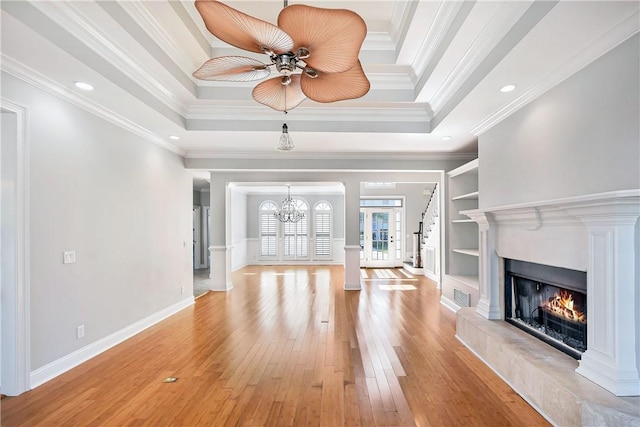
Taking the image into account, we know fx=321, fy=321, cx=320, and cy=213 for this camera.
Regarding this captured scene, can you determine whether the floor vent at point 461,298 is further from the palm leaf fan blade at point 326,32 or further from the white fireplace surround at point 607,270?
the palm leaf fan blade at point 326,32

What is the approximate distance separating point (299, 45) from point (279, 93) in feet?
2.09

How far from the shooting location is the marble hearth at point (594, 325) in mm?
2006

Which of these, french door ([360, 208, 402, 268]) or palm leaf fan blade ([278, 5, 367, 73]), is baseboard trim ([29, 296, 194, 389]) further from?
french door ([360, 208, 402, 268])

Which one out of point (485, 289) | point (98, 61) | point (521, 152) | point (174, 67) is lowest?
point (485, 289)

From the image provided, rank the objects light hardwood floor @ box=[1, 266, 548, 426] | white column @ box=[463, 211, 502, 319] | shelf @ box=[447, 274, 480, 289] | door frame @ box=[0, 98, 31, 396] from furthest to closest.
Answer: shelf @ box=[447, 274, 480, 289]
white column @ box=[463, 211, 502, 319]
door frame @ box=[0, 98, 31, 396]
light hardwood floor @ box=[1, 266, 548, 426]

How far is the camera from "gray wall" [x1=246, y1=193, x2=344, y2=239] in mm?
11344

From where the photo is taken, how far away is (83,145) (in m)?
3.39

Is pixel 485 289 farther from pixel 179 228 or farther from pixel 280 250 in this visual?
pixel 280 250

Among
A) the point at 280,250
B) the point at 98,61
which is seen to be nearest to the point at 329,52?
the point at 98,61

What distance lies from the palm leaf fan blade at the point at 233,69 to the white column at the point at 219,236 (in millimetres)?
5061

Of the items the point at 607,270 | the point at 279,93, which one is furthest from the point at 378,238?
the point at 279,93

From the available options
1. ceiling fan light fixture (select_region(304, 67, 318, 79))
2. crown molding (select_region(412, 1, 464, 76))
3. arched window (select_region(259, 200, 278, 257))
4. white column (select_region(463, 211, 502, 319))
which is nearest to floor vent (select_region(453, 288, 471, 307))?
white column (select_region(463, 211, 502, 319))

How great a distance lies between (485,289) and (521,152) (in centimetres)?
160

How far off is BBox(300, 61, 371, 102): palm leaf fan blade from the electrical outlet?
2867mm
